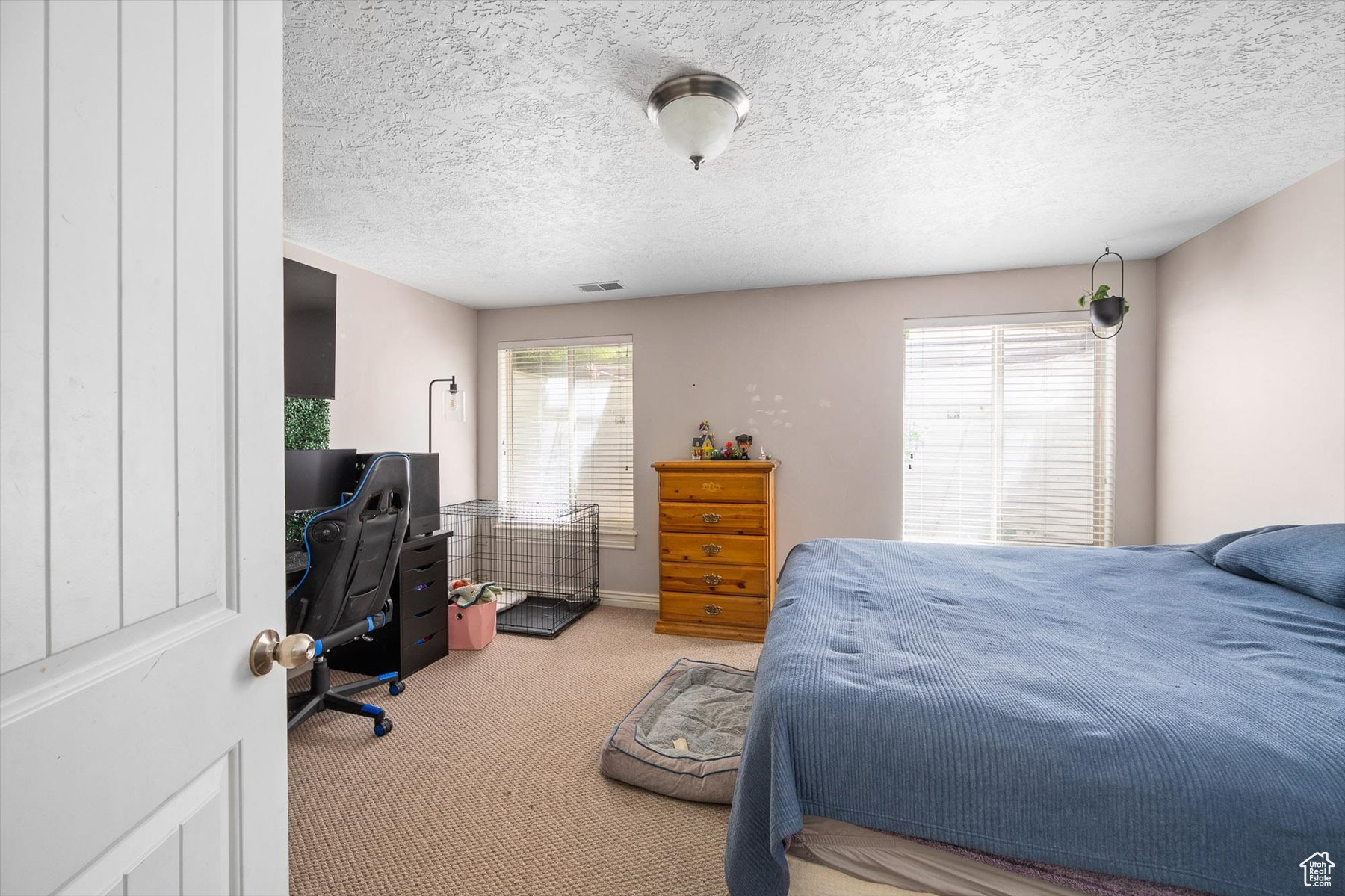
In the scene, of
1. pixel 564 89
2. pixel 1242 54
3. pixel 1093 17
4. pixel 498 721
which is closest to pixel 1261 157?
pixel 1242 54

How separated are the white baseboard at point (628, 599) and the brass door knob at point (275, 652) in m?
3.67

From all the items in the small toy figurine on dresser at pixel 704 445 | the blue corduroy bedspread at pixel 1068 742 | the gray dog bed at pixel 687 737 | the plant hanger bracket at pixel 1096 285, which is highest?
the plant hanger bracket at pixel 1096 285

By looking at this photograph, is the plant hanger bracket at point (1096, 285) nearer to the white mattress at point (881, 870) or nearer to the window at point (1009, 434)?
the window at point (1009, 434)

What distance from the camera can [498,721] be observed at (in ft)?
8.61

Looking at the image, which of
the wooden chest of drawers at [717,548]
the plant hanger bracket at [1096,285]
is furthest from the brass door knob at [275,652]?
the plant hanger bracket at [1096,285]

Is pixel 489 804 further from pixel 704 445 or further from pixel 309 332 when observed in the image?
pixel 704 445

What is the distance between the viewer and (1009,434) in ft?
12.1

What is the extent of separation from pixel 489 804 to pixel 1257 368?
384 centimetres

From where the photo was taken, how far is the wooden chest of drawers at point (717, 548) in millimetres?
3697

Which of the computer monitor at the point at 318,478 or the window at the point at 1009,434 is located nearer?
the computer monitor at the point at 318,478

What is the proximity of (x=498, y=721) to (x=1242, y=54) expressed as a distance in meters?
3.57

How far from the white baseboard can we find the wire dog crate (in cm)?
9

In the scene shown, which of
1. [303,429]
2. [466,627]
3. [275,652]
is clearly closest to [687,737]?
[466,627]

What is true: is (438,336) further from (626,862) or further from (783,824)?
(783,824)
